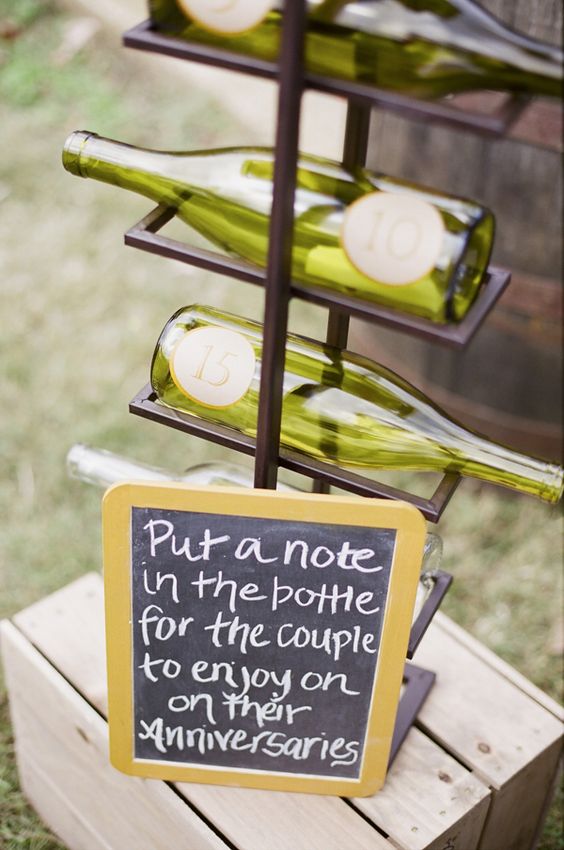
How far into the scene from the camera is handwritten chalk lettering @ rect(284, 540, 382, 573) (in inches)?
37.7

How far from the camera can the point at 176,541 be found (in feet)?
3.19

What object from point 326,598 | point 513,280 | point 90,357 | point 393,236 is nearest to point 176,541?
point 326,598

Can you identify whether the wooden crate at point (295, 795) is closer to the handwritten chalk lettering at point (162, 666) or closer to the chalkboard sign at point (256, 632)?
the chalkboard sign at point (256, 632)

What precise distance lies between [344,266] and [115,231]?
198 cm

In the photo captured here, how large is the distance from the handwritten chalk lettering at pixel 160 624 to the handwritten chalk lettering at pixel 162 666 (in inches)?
0.9

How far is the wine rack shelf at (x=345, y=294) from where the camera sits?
821 millimetres

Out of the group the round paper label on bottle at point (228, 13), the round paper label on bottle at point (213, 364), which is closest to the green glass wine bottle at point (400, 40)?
the round paper label on bottle at point (228, 13)

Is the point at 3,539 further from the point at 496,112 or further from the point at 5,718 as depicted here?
the point at 496,112

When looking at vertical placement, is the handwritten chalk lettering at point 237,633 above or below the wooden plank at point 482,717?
above

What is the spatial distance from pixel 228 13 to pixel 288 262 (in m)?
0.21

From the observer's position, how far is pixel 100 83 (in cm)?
336

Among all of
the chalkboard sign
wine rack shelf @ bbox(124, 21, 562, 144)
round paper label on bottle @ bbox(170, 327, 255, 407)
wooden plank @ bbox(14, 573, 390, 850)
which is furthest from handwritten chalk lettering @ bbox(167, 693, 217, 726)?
wine rack shelf @ bbox(124, 21, 562, 144)

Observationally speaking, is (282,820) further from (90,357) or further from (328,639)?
(90,357)

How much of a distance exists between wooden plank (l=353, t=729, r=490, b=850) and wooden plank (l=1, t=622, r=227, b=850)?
0.63ft
